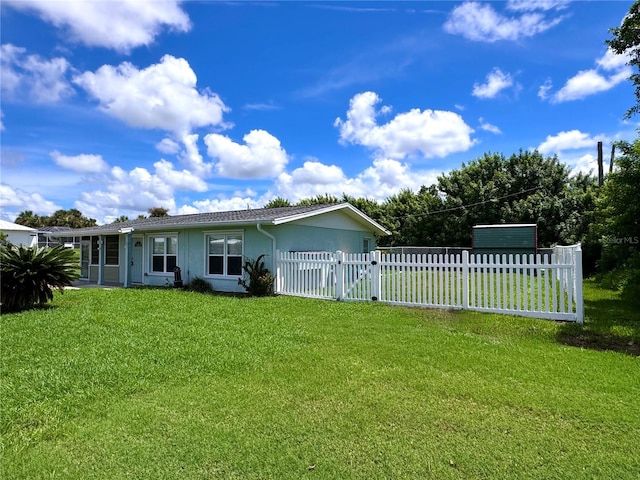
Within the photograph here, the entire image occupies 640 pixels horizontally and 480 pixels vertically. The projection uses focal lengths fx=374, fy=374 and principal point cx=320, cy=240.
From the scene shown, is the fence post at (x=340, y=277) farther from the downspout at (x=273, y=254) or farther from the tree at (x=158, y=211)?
the tree at (x=158, y=211)

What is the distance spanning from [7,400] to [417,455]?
4139 mm

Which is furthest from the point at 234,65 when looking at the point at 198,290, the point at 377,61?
the point at 198,290

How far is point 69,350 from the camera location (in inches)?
221

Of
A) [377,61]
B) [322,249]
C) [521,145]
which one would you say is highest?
[521,145]

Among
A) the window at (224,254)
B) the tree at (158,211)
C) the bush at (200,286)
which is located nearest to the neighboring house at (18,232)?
the tree at (158,211)

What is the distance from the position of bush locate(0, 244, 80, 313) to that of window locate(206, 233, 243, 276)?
4782 mm

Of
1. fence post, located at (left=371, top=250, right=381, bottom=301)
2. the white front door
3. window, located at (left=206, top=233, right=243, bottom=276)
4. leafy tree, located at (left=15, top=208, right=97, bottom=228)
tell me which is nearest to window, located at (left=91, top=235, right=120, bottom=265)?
the white front door

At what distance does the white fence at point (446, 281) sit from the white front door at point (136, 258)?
7414mm

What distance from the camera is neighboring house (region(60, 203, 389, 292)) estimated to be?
12773 millimetres

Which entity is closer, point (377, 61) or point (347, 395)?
point (347, 395)

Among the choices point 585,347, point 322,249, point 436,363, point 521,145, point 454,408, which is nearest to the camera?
point 454,408

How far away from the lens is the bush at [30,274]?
897cm

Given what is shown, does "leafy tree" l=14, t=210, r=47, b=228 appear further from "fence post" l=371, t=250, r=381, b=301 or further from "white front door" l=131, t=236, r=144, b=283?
"fence post" l=371, t=250, r=381, b=301

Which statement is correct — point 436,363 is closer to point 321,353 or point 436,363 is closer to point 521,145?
point 321,353
